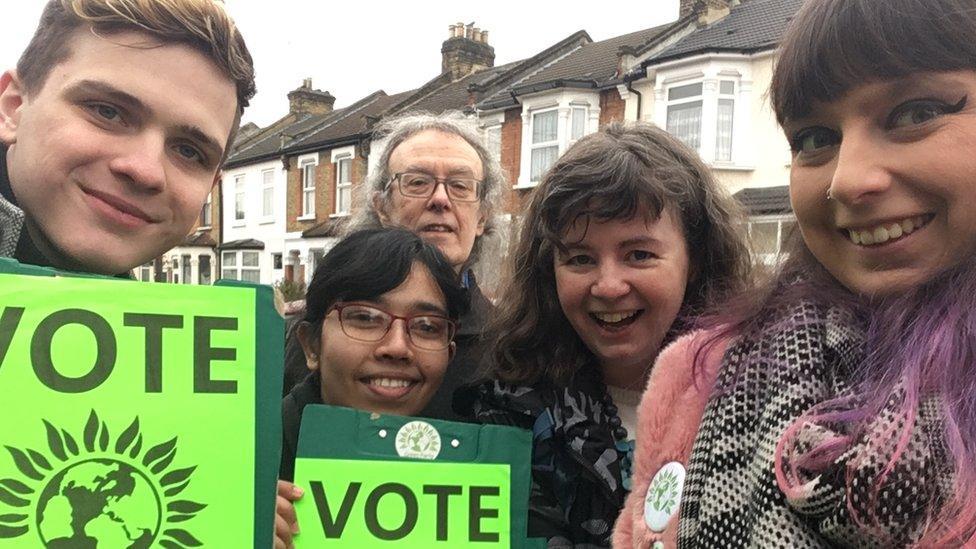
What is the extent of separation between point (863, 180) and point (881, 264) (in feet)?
0.48

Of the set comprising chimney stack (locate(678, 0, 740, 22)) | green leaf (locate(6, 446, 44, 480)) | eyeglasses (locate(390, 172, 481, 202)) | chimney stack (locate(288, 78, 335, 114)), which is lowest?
green leaf (locate(6, 446, 44, 480))

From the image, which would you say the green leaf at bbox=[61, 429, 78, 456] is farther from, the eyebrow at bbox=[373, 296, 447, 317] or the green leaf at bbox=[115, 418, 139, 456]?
the eyebrow at bbox=[373, 296, 447, 317]

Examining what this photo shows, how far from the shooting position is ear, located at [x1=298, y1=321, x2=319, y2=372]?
6.93ft

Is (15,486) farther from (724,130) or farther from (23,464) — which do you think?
(724,130)

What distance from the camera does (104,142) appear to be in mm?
1381

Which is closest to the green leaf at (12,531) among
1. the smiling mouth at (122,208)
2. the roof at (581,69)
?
the smiling mouth at (122,208)

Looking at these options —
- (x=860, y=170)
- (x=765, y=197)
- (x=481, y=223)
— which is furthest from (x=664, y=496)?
(x=765, y=197)

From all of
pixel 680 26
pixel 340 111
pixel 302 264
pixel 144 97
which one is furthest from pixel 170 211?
pixel 340 111

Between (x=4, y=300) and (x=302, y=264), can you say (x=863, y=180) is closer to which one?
(x=4, y=300)

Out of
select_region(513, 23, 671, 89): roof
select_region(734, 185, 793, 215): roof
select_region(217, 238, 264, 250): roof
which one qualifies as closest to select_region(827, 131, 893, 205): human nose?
select_region(734, 185, 793, 215): roof

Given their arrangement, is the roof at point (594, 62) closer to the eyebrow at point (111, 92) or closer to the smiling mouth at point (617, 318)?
the smiling mouth at point (617, 318)

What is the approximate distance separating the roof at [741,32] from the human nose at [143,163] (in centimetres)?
1279

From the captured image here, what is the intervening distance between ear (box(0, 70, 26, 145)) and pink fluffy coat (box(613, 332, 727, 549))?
4.74 feet

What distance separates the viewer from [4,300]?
1.12 metres
